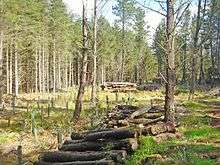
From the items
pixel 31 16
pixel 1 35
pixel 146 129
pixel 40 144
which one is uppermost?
pixel 31 16

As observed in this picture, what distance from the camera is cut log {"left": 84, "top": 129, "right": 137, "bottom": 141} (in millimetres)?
14906

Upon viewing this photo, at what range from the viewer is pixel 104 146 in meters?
14.8

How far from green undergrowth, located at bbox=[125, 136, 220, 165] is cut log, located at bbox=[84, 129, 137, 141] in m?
0.53

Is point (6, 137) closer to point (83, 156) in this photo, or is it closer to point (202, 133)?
point (202, 133)

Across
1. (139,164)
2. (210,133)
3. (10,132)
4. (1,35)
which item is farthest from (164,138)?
(1,35)

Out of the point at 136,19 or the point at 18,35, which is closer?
the point at 18,35

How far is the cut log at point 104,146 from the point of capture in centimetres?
1425

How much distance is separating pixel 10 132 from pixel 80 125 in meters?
4.07

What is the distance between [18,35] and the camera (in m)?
46.7

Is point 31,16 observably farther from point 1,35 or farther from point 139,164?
point 139,164

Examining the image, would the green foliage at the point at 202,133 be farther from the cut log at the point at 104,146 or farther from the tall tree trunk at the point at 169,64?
the cut log at the point at 104,146

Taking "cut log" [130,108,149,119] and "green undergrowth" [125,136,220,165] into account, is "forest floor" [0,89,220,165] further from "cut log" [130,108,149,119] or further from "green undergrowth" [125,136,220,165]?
"cut log" [130,108,149,119]

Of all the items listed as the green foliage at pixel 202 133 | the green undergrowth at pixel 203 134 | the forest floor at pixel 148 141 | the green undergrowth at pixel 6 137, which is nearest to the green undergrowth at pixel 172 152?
the forest floor at pixel 148 141

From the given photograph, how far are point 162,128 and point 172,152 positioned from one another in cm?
285
